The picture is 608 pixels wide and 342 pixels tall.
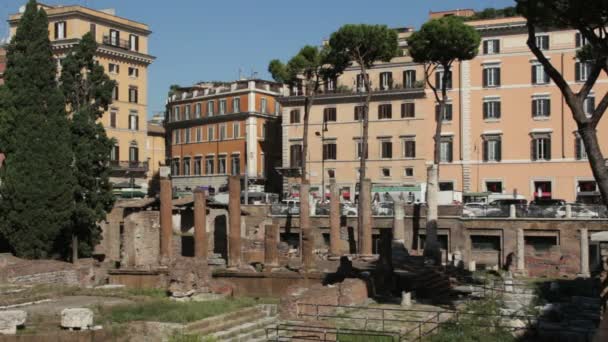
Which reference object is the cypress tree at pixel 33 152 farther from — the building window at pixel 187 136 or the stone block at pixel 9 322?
the building window at pixel 187 136

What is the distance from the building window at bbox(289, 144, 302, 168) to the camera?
5794 centimetres

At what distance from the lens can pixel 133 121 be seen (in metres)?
59.3

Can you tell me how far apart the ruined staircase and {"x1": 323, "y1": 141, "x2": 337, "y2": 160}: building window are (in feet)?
112

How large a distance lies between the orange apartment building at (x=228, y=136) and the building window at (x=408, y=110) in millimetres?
13228

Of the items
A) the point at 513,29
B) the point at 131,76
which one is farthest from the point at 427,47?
the point at 131,76

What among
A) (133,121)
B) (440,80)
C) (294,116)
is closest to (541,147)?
(440,80)

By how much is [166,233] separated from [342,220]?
42.5 feet

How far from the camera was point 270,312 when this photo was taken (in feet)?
74.9

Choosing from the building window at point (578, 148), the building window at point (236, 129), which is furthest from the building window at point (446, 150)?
the building window at point (236, 129)

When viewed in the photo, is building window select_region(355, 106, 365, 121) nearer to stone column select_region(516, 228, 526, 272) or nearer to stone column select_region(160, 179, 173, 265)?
stone column select_region(516, 228, 526, 272)

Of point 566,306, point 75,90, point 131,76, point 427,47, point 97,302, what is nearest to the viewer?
point 566,306

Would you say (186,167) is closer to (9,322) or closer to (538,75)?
(538,75)

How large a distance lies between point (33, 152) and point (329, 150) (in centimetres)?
2789

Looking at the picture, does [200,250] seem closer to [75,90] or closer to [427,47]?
[75,90]
